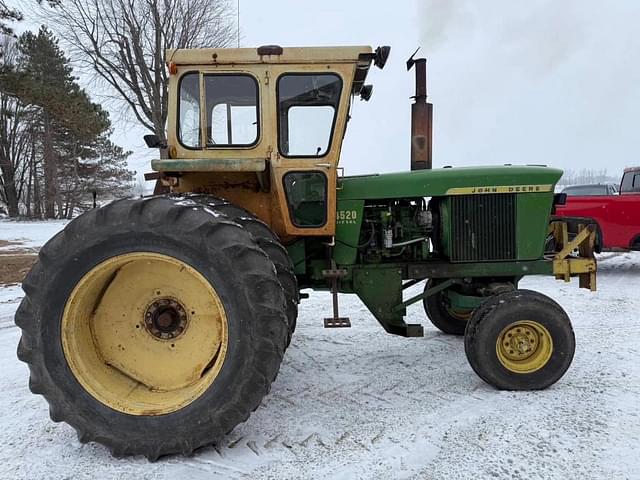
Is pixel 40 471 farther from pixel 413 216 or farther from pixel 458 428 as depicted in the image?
pixel 413 216

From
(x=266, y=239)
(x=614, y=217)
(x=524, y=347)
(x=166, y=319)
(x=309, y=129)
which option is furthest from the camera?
(x=614, y=217)

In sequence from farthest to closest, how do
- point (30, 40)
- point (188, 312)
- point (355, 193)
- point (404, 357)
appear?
1. point (30, 40)
2. point (404, 357)
3. point (355, 193)
4. point (188, 312)

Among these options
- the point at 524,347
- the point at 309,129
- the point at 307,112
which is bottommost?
the point at 524,347

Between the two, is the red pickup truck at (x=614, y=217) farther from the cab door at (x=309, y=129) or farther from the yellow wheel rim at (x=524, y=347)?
the cab door at (x=309, y=129)

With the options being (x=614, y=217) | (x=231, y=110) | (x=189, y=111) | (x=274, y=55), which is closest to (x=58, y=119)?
(x=189, y=111)

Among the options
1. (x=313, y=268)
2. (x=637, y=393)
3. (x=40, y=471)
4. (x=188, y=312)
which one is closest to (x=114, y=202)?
(x=188, y=312)

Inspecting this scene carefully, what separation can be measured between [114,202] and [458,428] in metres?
2.38

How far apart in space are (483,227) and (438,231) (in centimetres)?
36

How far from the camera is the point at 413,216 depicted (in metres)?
3.95

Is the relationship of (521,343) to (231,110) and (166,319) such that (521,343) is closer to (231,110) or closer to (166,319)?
(166,319)

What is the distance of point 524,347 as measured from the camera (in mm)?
3355

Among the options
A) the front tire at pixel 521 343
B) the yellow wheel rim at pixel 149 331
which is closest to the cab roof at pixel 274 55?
the yellow wheel rim at pixel 149 331

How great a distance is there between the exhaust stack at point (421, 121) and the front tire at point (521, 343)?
1396 mm

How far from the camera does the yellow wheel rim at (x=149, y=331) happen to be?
8.95 feet
